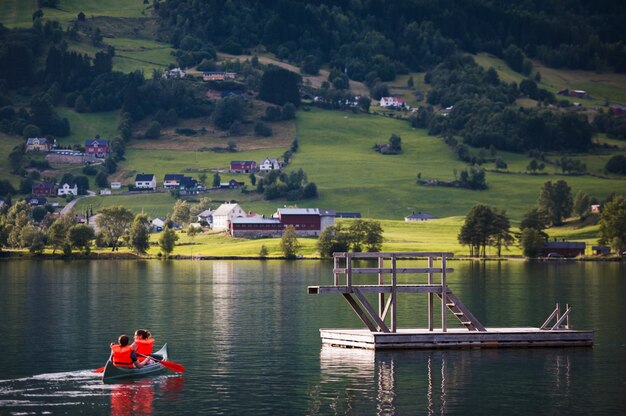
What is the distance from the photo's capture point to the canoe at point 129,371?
211 feet

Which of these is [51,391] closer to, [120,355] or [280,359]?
[120,355]

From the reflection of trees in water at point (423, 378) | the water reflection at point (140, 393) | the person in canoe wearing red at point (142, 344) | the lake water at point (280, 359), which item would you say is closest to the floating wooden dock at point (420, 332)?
the reflection of trees in water at point (423, 378)

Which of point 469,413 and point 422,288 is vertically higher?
point 422,288

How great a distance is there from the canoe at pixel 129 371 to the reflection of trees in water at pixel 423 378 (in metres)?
9.54

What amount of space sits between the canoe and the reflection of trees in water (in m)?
9.54

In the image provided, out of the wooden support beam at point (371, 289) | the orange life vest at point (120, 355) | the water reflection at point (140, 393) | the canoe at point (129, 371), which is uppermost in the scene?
the wooden support beam at point (371, 289)

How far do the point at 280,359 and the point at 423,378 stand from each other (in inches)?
449

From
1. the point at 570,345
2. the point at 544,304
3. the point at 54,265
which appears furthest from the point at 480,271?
the point at 570,345

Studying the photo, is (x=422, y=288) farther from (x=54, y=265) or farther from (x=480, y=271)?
(x=54, y=265)

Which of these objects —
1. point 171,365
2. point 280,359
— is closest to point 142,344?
point 171,365

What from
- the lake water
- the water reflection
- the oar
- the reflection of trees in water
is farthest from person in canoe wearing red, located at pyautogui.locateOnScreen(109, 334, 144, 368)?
the reflection of trees in water

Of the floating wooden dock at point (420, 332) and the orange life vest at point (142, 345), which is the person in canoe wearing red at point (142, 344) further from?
the floating wooden dock at point (420, 332)

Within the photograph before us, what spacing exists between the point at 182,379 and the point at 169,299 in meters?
50.2

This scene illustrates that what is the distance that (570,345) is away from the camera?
77188 mm
